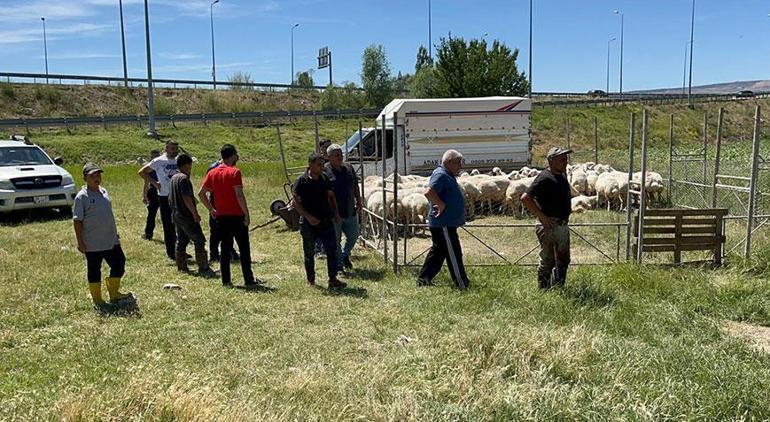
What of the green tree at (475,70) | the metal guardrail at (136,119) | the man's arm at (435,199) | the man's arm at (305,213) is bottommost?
the man's arm at (305,213)

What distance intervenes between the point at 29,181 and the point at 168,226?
607 centimetres

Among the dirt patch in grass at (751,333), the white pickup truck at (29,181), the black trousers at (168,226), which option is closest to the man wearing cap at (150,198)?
the black trousers at (168,226)

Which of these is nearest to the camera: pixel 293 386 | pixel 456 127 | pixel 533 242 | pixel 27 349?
pixel 293 386

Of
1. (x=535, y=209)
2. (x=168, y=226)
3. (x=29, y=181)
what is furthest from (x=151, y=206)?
(x=535, y=209)

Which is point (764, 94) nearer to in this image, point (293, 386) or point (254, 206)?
point (254, 206)

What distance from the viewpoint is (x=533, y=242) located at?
11.5m

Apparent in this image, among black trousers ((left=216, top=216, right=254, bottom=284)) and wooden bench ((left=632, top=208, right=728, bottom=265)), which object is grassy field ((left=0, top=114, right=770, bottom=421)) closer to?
black trousers ((left=216, top=216, right=254, bottom=284))

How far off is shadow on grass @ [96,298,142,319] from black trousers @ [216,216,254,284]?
49.2 inches

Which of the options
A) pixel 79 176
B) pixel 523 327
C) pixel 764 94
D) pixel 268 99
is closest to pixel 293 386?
pixel 523 327

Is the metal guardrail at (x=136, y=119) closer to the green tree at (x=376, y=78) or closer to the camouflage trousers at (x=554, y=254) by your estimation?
the green tree at (x=376, y=78)

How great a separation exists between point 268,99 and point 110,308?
52238 mm

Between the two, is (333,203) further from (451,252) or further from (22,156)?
(22,156)

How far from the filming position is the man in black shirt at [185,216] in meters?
8.41

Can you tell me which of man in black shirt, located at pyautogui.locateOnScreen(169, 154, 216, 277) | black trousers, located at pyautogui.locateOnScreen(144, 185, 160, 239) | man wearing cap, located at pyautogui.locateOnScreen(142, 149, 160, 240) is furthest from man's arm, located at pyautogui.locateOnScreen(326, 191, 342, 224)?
black trousers, located at pyautogui.locateOnScreen(144, 185, 160, 239)
